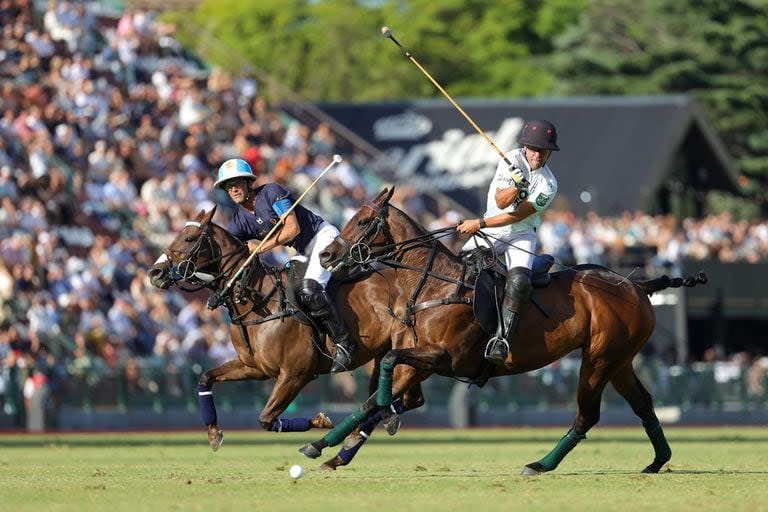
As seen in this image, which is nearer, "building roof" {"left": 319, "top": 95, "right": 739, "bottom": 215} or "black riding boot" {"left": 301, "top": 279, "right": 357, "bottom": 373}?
"black riding boot" {"left": 301, "top": 279, "right": 357, "bottom": 373}

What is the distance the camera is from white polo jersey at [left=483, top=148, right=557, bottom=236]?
13.7m

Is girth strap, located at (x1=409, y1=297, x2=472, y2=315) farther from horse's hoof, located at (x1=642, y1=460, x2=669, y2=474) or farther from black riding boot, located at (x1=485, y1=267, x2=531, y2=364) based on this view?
horse's hoof, located at (x1=642, y1=460, x2=669, y2=474)

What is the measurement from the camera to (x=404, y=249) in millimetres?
14094

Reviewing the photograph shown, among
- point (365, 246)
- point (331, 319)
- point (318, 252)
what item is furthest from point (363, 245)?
point (331, 319)

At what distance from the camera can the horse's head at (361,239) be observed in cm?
1374

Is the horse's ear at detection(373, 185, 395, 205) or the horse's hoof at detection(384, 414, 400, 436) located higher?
the horse's ear at detection(373, 185, 395, 205)

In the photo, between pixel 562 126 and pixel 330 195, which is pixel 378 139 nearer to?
pixel 562 126

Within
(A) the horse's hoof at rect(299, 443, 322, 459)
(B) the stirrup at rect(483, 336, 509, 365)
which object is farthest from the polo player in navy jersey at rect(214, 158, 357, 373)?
(B) the stirrup at rect(483, 336, 509, 365)

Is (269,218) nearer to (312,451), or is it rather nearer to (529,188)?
→ (312,451)

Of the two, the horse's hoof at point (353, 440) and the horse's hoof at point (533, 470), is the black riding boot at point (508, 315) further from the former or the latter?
the horse's hoof at point (353, 440)

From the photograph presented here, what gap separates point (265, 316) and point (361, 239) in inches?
46.0

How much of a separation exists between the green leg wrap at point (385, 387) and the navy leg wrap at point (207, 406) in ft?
5.55

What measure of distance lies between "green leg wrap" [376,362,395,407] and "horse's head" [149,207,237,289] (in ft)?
6.90

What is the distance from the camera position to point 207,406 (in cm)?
1424
